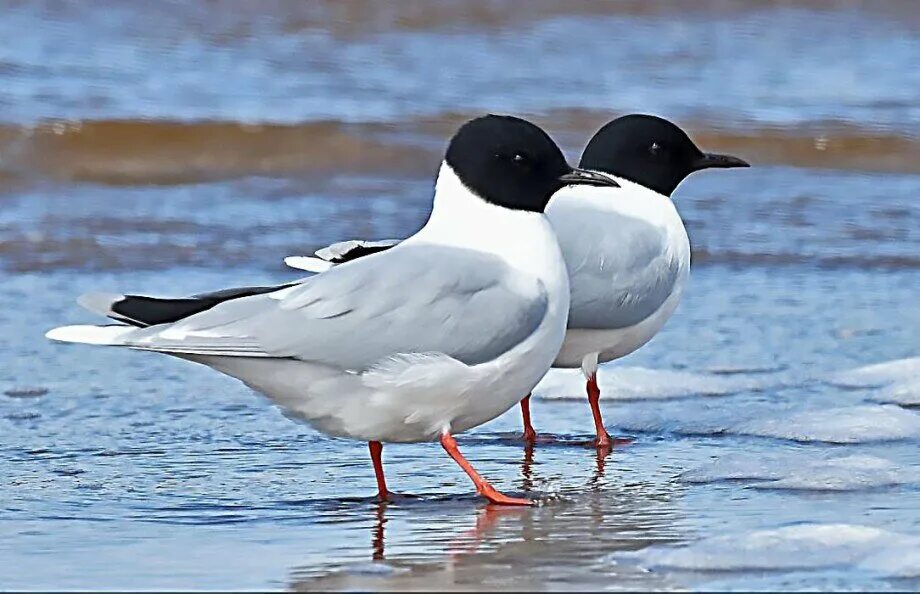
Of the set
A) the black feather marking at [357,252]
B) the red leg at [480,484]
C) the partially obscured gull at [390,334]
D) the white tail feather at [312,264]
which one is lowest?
the red leg at [480,484]

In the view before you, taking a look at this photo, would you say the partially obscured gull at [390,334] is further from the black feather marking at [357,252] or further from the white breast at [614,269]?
the white breast at [614,269]

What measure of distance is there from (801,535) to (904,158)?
686 cm

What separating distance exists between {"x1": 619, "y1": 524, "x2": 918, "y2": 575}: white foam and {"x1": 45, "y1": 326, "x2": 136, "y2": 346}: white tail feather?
3.91ft

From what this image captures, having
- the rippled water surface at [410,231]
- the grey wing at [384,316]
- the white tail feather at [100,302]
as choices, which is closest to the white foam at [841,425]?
the rippled water surface at [410,231]

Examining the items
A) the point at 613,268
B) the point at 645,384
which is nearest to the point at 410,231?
the point at 645,384

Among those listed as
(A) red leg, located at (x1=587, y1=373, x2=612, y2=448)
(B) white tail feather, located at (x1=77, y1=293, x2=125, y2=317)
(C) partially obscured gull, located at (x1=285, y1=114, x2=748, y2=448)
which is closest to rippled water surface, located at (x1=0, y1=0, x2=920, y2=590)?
(A) red leg, located at (x1=587, y1=373, x2=612, y2=448)

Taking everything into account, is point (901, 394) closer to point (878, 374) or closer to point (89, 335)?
point (878, 374)

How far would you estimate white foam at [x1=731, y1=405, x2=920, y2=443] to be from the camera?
4910mm

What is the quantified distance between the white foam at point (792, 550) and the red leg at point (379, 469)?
803 mm

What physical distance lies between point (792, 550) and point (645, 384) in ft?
6.74

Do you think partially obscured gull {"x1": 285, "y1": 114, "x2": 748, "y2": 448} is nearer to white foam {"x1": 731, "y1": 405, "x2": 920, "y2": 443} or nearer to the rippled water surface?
the rippled water surface

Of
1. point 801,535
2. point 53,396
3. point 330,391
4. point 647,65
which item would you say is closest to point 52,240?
point 53,396

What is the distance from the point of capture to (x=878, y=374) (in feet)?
18.6

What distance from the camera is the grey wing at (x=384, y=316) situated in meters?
4.09
